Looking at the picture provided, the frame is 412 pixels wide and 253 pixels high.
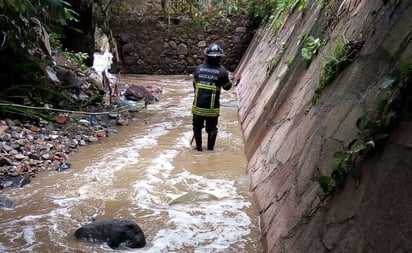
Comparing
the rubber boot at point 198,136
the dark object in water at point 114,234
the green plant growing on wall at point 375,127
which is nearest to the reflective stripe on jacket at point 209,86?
the rubber boot at point 198,136

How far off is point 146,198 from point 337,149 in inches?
100

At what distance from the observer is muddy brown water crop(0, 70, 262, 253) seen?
3.96 metres

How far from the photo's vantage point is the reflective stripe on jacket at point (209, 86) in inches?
275

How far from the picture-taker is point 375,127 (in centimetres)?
252

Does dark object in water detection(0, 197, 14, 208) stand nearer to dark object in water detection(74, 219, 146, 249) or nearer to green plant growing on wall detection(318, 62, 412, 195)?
dark object in water detection(74, 219, 146, 249)

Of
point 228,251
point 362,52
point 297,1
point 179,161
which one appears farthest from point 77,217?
point 297,1

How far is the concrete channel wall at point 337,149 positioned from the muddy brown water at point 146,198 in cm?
34

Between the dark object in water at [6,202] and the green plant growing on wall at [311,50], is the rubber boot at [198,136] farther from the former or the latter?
the dark object in water at [6,202]

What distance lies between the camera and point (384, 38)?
341 centimetres

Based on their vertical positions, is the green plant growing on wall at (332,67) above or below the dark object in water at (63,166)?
above

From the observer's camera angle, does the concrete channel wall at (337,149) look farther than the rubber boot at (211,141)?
No

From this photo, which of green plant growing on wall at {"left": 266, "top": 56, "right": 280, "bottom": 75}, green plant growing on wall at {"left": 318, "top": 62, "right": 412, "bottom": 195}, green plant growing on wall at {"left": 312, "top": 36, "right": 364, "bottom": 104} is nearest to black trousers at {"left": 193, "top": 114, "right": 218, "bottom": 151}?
green plant growing on wall at {"left": 266, "top": 56, "right": 280, "bottom": 75}

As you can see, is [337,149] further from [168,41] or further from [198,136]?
[168,41]

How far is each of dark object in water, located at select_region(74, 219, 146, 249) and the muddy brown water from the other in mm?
75
